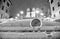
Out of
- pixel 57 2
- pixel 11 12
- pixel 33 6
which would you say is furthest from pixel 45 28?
pixel 11 12

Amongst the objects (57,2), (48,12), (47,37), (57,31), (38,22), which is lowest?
(47,37)

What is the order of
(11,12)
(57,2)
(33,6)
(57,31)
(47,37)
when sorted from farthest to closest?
(11,12) < (33,6) < (57,2) < (57,31) < (47,37)

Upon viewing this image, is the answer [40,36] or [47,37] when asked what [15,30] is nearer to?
[40,36]

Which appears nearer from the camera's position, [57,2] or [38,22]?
[38,22]

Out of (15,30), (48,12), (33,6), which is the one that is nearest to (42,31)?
(15,30)

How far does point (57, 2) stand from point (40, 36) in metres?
7.12

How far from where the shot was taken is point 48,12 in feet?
34.7

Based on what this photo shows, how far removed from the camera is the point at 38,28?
2660 mm

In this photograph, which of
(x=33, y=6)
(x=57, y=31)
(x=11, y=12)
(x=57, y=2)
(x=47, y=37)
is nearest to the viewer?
(x=47, y=37)

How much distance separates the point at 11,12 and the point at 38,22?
31.6 ft

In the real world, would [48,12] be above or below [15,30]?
above

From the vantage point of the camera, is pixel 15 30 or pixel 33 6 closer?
pixel 15 30

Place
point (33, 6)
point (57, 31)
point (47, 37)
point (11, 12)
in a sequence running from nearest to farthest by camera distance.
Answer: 1. point (47, 37)
2. point (57, 31)
3. point (33, 6)
4. point (11, 12)

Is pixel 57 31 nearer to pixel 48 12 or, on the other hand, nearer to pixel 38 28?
pixel 38 28
